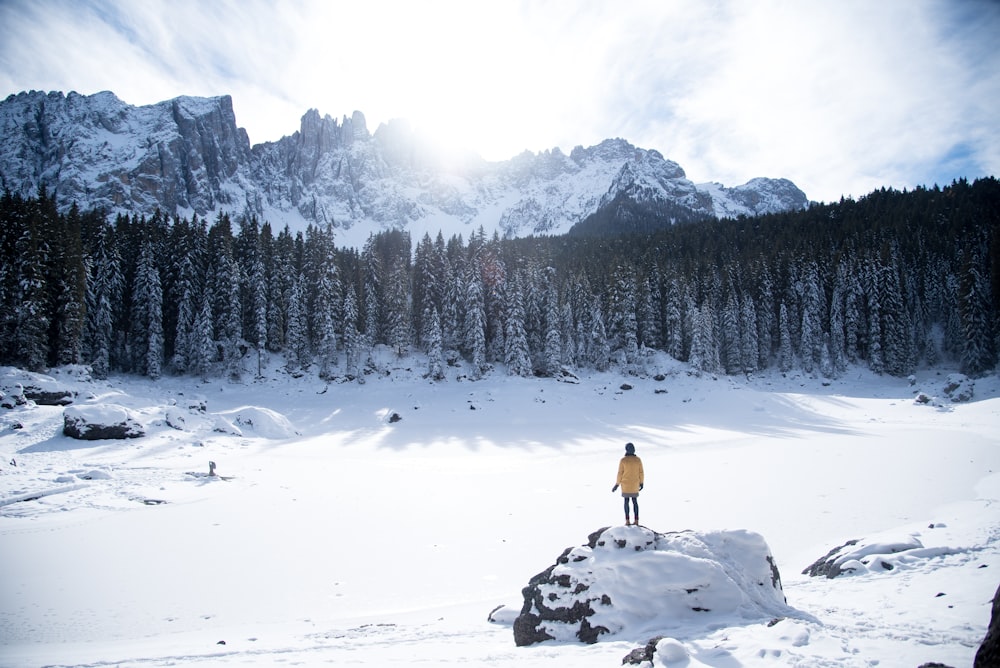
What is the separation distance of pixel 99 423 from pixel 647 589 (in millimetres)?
28581

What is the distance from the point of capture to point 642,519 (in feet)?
46.1

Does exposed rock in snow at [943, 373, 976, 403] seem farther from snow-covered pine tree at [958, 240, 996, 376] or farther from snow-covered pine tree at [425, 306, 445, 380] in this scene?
snow-covered pine tree at [425, 306, 445, 380]

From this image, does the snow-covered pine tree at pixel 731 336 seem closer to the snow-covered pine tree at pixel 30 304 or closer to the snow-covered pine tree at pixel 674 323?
the snow-covered pine tree at pixel 674 323

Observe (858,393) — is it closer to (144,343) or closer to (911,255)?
(911,255)

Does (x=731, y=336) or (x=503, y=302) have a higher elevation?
(x=503, y=302)

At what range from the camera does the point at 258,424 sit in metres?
32.8

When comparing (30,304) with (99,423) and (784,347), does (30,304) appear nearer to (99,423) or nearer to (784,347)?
(99,423)

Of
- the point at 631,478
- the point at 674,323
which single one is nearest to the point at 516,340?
the point at 674,323

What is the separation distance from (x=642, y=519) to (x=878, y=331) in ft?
212

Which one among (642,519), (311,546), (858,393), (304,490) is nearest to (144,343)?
(304,490)

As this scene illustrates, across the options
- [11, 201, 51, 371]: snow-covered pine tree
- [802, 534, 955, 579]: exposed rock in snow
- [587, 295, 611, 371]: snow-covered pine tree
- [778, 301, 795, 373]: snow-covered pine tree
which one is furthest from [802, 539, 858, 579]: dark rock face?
[778, 301, 795, 373]: snow-covered pine tree

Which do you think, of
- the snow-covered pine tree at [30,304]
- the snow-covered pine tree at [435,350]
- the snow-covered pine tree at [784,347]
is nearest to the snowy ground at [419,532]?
the snow-covered pine tree at [30,304]

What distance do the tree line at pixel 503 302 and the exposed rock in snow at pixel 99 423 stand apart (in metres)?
19.1

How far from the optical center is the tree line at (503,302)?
47062mm
